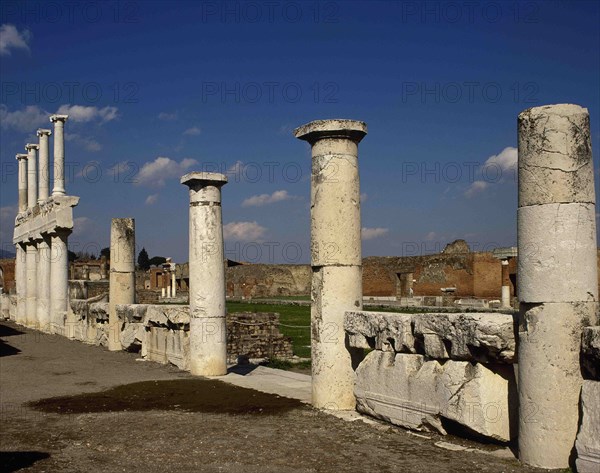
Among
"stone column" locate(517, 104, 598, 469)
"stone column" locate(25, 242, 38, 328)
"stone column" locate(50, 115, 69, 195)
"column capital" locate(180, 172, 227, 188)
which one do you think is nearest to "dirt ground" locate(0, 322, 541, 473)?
"stone column" locate(517, 104, 598, 469)

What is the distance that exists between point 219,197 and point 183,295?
34.2 meters

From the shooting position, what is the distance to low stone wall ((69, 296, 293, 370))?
13.5 m

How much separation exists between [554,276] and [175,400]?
19.0ft

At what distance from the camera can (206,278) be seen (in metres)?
12.4

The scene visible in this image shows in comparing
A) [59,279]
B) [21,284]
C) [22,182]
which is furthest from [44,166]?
[21,284]

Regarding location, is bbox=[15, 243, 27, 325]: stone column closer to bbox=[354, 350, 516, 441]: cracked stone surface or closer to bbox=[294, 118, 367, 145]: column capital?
bbox=[294, 118, 367, 145]: column capital

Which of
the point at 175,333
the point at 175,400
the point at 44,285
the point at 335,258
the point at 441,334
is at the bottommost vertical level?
the point at 175,400

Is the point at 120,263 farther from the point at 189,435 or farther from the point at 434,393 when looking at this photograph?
the point at 434,393

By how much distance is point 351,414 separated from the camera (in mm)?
8383

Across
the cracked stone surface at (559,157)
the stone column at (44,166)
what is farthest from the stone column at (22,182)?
the cracked stone surface at (559,157)

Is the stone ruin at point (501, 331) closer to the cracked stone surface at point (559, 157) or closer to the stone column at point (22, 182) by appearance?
the cracked stone surface at point (559, 157)

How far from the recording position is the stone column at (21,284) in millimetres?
26984

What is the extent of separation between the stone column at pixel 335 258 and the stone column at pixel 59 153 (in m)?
15.8

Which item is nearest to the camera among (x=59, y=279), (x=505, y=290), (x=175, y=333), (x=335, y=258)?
(x=335, y=258)
